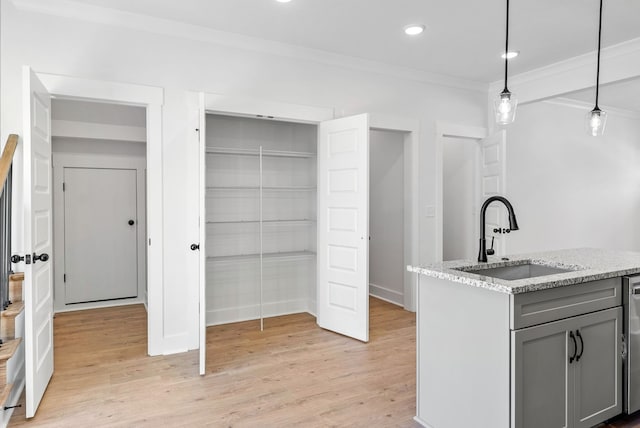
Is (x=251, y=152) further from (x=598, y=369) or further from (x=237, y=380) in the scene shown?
(x=598, y=369)

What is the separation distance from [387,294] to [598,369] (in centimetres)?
327

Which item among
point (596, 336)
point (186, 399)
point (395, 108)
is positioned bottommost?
point (186, 399)

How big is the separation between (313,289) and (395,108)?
2.23 meters

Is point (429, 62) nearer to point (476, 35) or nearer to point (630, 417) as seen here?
point (476, 35)

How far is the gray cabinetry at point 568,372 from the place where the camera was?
6.08 feet

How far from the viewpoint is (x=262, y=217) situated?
4.48 metres

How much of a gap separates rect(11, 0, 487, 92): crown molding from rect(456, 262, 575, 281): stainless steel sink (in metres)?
2.74

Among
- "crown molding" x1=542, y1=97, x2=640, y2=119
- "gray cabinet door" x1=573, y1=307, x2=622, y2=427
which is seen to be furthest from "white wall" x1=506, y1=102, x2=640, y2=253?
"gray cabinet door" x1=573, y1=307, x2=622, y2=427

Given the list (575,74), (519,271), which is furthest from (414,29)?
(519,271)

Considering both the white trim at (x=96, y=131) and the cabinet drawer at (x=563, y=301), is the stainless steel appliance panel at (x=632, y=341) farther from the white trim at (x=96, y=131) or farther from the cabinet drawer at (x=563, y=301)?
the white trim at (x=96, y=131)

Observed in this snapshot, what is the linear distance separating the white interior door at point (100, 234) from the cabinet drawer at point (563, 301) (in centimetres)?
459

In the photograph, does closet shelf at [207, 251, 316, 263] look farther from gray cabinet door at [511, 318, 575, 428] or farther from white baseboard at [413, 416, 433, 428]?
gray cabinet door at [511, 318, 575, 428]

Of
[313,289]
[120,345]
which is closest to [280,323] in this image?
[313,289]

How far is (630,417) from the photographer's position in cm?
239
